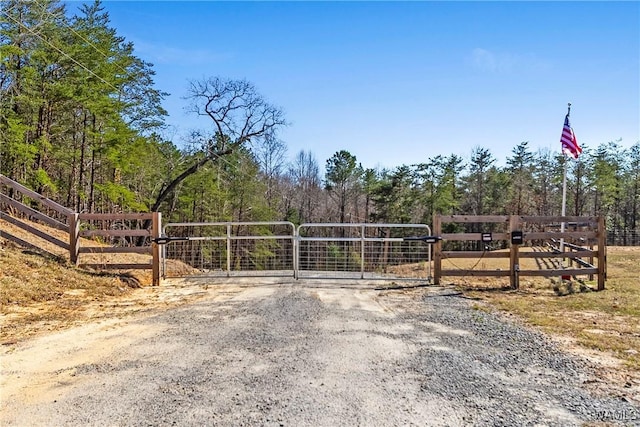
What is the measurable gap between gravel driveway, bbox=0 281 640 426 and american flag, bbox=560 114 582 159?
7287 mm

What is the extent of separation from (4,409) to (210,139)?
21.9 m

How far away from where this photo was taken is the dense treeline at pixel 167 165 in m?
14.7

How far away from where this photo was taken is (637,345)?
415 centimetres

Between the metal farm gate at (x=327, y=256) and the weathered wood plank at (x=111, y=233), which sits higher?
the weathered wood plank at (x=111, y=233)

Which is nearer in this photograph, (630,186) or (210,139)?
(210,139)

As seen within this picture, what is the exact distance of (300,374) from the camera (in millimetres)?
3217

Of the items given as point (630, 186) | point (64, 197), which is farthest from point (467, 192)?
point (64, 197)

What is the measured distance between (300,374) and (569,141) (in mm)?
10310

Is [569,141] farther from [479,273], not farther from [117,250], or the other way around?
[117,250]

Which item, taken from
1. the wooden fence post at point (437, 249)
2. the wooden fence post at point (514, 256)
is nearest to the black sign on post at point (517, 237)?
the wooden fence post at point (514, 256)

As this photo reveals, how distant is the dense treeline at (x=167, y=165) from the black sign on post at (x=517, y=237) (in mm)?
14053

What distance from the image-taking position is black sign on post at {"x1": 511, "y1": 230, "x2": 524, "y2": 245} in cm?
745

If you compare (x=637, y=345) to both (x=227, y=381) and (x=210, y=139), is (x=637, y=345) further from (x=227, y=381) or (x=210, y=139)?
(x=210, y=139)

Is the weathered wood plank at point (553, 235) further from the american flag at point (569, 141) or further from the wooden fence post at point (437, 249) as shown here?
the american flag at point (569, 141)
